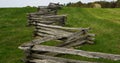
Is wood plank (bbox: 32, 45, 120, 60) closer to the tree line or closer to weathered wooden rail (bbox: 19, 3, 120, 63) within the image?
weathered wooden rail (bbox: 19, 3, 120, 63)

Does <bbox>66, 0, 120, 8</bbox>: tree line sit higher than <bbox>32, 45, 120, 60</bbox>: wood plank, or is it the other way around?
<bbox>32, 45, 120, 60</bbox>: wood plank

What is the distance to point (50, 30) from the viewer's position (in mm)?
16156

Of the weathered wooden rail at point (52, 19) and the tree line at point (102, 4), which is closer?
the weathered wooden rail at point (52, 19)

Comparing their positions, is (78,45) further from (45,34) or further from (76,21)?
(76,21)

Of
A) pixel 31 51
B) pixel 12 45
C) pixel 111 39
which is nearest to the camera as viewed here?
pixel 31 51

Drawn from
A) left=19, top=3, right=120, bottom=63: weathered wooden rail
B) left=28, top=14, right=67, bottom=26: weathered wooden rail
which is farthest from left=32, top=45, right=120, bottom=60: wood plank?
left=28, top=14, right=67, bottom=26: weathered wooden rail

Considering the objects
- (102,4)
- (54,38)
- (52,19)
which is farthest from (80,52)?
(102,4)

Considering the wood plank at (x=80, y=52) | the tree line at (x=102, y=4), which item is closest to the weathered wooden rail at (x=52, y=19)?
the wood plank at (x=80, y=52)

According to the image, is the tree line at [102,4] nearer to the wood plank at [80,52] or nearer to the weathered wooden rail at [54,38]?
the weathered wooden rail at [54,38]

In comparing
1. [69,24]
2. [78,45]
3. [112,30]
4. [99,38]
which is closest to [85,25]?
[69,24]

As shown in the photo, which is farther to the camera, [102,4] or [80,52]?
[102,4]

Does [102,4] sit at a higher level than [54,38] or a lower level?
lower

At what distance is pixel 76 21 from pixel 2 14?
10.5 metres

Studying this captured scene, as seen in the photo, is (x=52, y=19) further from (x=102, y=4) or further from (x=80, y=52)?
(x=102, y=4)
